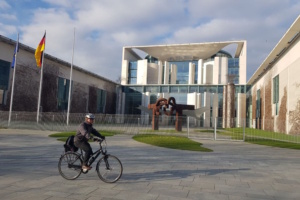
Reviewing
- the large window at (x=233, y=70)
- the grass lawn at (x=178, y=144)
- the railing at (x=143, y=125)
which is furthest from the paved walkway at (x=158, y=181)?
the large window at (x=233, y=70)

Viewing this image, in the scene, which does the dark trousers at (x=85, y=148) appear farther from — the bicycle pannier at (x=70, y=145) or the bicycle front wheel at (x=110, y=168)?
the bicycle front wheel at (x=110, y=168)

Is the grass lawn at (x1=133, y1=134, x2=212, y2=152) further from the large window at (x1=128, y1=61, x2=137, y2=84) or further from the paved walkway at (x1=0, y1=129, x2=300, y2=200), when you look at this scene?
the large window at (x1=128, y1=61, x2=137, y2=84)

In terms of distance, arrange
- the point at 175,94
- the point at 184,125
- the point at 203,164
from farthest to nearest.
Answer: the point at 175,94
the point at 184,125
the point at 203,164

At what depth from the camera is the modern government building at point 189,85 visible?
29000 mm

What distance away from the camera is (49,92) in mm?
37281

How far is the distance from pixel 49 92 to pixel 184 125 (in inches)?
958

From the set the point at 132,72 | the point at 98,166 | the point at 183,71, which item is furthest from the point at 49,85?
the point at 183,71

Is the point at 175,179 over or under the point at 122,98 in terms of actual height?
under

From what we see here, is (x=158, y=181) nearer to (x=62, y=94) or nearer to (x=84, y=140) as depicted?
(x=84, y=140)

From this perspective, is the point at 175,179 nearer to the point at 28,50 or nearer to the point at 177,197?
the point at 177,197

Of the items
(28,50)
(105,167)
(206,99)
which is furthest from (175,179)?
(206,99)

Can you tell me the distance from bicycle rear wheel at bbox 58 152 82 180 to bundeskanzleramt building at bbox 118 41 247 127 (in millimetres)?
39412

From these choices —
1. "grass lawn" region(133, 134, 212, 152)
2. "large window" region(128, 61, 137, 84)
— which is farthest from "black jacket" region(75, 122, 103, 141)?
"large window" region(128, 61, 137, 84)

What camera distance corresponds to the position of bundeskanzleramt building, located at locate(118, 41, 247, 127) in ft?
169
